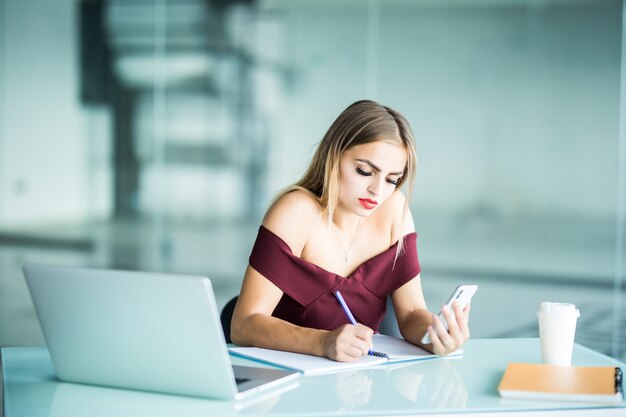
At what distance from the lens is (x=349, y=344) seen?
5.78ft

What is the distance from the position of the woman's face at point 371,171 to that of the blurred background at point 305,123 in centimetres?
363

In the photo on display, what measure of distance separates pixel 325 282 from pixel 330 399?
0.77 metres

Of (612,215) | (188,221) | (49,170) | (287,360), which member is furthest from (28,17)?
(287,360)

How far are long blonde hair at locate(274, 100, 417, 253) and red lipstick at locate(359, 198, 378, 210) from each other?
0.09 meters

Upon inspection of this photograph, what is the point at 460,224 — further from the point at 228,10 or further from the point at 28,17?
the point at 28,17

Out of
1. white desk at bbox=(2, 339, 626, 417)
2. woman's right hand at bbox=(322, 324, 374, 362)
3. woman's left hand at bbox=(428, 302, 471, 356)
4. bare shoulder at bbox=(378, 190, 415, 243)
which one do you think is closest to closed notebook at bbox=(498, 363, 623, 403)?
white desk at bbox=(2, 339, 626, 417)

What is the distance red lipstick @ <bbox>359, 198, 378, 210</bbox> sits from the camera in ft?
7.14

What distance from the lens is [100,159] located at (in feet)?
19.4

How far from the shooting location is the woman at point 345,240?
2166 millimetres

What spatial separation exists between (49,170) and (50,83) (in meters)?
0.59

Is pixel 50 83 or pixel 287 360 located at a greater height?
pixel 50 83

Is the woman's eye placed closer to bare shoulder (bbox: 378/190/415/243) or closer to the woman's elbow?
bare shoulder (bbox: 378/190/415/243)

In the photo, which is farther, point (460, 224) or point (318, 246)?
point (460, 224)

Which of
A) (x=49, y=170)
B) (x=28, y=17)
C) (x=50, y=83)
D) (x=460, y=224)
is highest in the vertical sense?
(x=28, y=17)
